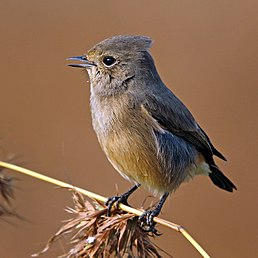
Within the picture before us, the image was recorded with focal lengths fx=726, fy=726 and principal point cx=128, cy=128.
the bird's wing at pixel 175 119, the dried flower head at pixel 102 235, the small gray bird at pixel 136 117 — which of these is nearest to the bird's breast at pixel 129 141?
the small gray bird at pixel 136 117

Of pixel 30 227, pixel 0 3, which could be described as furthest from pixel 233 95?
pixel 0 3

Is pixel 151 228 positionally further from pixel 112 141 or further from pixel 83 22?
pixel 83 22

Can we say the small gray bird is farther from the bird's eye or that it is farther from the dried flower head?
the dried flower head

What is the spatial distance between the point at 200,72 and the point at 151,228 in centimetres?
515

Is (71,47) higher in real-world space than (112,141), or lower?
higher

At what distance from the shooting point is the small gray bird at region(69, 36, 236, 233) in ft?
14.9

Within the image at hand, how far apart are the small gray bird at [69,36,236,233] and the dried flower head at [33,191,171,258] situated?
83cm

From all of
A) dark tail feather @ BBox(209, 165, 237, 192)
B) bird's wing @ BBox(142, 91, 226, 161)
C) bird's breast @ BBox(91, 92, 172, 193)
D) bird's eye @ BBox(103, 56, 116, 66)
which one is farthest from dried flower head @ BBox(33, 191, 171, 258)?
dark tail feather @ BBox(209, 165, 237, 192)

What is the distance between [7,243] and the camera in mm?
7309

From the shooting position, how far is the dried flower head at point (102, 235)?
353 cm

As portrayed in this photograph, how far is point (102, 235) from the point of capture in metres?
3.55

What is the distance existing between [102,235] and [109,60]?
4.90 feet

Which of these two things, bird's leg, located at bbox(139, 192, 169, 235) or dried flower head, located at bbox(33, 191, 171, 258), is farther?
bird's leg, located at bbox(139, 192, 169, 235)

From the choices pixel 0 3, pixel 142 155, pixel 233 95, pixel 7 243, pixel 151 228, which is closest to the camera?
pixel 151 228
